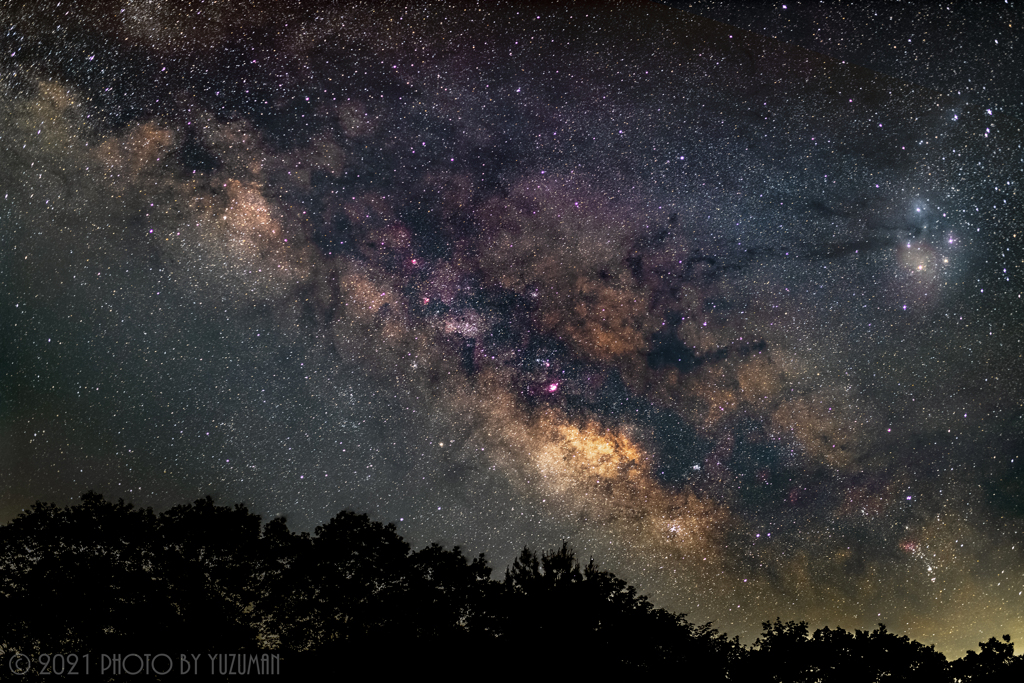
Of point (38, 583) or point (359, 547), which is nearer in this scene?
point (38, 583)

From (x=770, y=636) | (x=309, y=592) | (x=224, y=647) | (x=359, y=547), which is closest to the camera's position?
(x=224, y=647)

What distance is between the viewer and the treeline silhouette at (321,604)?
36.7 feet

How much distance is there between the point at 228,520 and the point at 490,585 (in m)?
6.17

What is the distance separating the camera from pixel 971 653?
48.9ft

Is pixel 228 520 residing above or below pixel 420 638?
above

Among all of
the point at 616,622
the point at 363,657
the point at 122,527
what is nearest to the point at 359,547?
the point at 363,657

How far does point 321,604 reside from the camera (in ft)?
38.7

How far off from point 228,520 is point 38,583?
3743 mm

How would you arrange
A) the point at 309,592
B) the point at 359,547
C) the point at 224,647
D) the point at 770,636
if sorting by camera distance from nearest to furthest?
1. the point at 224,647
2. the point at 309,592
3. the point at 359,547
4. the point at 770,636

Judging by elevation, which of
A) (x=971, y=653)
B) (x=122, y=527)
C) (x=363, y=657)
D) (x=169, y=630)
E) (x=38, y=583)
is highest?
(x=122, y=527)

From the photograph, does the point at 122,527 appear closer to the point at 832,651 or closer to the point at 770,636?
the point at 770,636

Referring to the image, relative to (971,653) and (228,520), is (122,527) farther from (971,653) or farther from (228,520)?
(971,653)

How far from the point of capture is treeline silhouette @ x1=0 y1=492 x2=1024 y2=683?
36.7ft

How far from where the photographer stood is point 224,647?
36.4 ft
